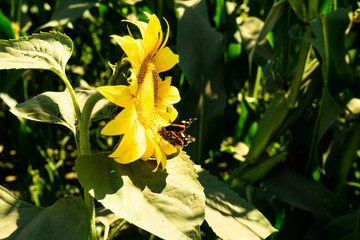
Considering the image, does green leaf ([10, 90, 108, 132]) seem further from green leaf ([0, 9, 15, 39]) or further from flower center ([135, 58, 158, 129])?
green leaf ([0, 9, 15, 39])

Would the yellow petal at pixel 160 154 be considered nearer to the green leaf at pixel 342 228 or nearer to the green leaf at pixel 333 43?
the green leaf at pixel 333 43

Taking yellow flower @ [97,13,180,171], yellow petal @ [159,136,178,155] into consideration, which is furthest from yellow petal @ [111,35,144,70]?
yellow petal @ [159,136,178,155]

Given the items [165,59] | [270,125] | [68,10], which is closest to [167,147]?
[165,59]

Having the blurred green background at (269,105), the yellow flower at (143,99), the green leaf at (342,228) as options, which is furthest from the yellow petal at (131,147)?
the green leaf at (342,228)

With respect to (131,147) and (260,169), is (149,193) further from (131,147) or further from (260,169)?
(260,169)

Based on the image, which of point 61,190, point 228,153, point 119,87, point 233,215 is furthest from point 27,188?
point 119,87

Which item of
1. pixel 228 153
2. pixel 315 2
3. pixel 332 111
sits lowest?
pixel 228 153

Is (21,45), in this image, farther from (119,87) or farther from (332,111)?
(332,111)

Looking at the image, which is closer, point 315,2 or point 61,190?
point 315,2
